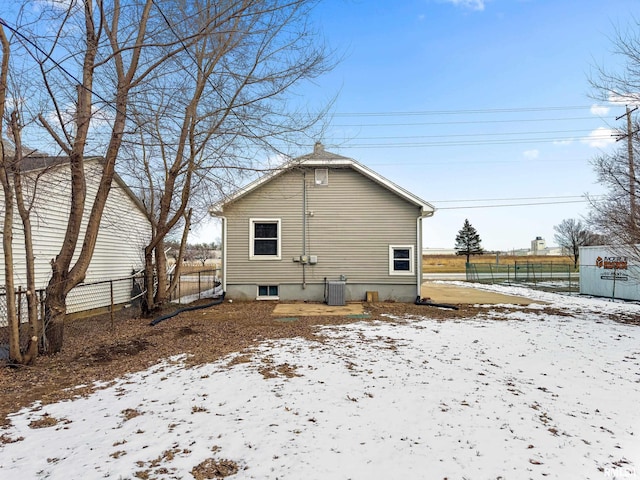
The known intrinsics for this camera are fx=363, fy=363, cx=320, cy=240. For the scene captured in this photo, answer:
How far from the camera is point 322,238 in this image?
12688mm

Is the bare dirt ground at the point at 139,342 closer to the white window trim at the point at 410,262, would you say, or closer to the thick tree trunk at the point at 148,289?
the thick tree trunk at the point at 148,289

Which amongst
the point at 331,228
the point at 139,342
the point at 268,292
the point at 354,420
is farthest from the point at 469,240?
the point at 354,420

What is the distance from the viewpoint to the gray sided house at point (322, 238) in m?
12.6

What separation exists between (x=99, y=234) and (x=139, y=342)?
628 centimetres

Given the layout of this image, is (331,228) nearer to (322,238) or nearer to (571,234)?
(322,238)

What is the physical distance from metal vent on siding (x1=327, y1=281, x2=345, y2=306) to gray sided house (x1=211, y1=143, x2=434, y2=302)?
624mm

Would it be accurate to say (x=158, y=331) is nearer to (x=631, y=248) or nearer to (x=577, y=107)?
(x=631, y=248)

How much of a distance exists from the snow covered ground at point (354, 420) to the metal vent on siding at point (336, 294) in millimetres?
5727

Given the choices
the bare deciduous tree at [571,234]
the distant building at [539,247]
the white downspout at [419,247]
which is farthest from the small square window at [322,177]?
the distant building at [539,247]

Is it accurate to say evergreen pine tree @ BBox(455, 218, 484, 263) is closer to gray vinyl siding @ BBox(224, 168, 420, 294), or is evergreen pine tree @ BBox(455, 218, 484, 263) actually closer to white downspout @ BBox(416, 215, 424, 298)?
white downspout @ BBox(416, 215, 424, 298)

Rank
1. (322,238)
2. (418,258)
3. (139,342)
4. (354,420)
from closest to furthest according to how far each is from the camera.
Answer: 1. (354,420)
2. (139,342)
3. (418,258)
4. (322,238)

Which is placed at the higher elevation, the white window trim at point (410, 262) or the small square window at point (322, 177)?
the small square window at point (322, 177)

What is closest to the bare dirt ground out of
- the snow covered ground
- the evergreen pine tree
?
the snow covered ground

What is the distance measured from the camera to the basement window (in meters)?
12.6
